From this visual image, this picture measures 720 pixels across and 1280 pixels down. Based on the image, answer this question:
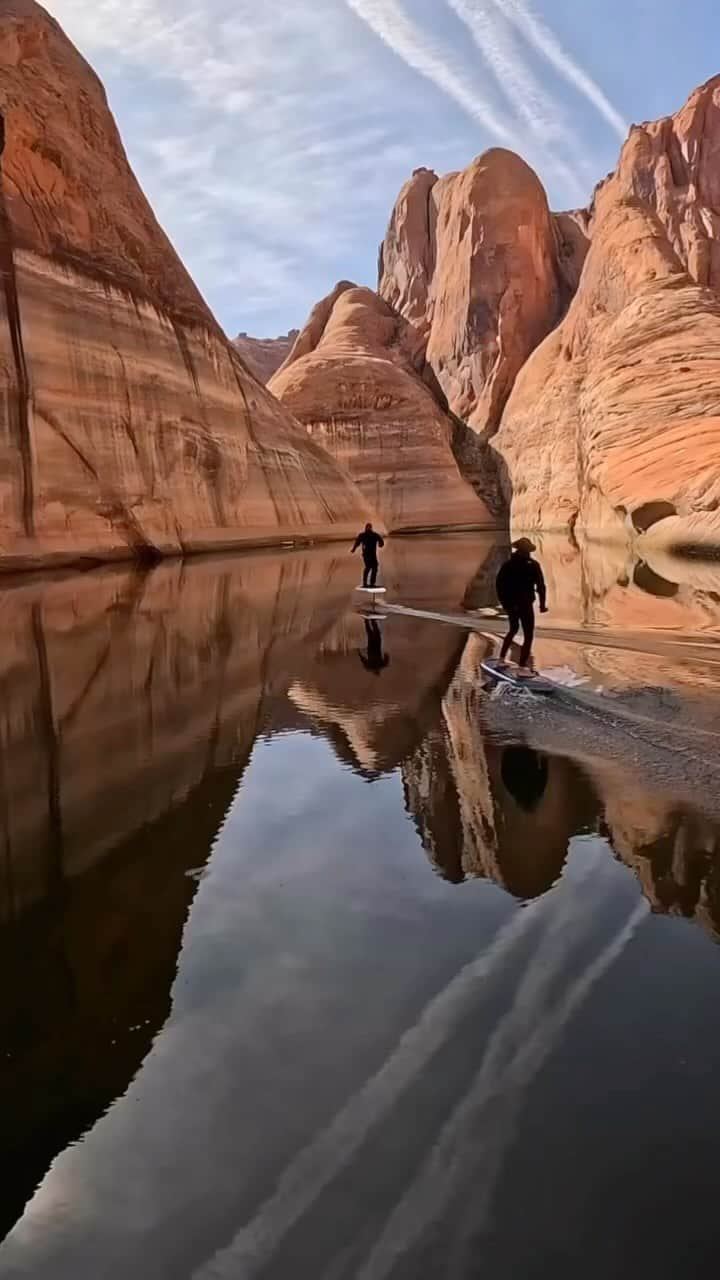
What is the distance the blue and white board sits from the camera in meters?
8.45

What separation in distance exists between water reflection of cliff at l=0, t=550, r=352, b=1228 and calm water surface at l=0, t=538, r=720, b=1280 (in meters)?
0.02

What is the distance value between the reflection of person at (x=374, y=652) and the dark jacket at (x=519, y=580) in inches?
66.6

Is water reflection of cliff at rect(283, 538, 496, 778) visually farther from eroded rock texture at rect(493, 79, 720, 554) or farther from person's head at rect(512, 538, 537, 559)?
eroded rock texture at rect(493, 79, 720, 554)

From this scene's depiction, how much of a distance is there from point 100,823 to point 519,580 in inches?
216

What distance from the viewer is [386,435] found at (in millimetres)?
59469

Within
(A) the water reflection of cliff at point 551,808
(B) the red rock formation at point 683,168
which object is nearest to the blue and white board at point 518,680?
(A) the water reflection of cliff at point 551,808

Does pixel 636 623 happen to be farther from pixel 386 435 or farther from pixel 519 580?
pixel 386 435

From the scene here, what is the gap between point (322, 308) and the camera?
75938 millimetres

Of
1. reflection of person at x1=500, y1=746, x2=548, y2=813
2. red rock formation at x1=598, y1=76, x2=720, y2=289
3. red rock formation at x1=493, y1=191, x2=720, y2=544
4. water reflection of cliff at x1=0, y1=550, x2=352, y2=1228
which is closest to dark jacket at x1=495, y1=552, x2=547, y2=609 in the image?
water reflection of cliff at x1=0, y1=550, x2=352, y2=1228

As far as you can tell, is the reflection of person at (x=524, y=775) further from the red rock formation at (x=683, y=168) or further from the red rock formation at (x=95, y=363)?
the red rock formation at (x=683, y=168)

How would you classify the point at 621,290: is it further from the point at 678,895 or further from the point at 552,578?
the point at 678,895

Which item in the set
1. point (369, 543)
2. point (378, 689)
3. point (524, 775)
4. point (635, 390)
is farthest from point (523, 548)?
point (635, 390)

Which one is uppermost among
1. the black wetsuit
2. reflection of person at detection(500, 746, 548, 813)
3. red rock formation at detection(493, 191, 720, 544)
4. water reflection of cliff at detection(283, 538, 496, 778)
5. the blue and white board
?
red rock formation at detection(493, 191, 720, 544)

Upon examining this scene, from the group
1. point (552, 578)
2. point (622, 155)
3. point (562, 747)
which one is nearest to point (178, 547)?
point (552, 578)
